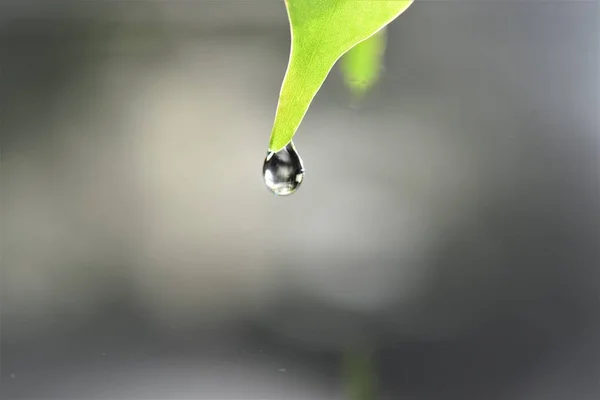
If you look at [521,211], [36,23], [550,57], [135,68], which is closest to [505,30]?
[550,57]

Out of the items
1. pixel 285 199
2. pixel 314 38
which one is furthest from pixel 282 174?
pixel 285 199

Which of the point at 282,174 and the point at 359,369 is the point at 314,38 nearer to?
the point at 282,174

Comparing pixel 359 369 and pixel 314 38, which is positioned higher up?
pixel 314 38

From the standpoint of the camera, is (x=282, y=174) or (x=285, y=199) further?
(x=285, y=199)

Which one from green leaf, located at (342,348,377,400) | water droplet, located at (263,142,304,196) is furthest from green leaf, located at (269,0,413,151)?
green leaf, located at (342,348,377,400)

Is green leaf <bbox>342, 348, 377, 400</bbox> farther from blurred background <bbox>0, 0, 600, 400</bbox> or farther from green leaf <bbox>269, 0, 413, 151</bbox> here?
green leaf <bbox>269, 0, 413, 151</bbox>

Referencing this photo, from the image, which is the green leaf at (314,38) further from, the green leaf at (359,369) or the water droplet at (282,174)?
the green leaf at (359,369)
